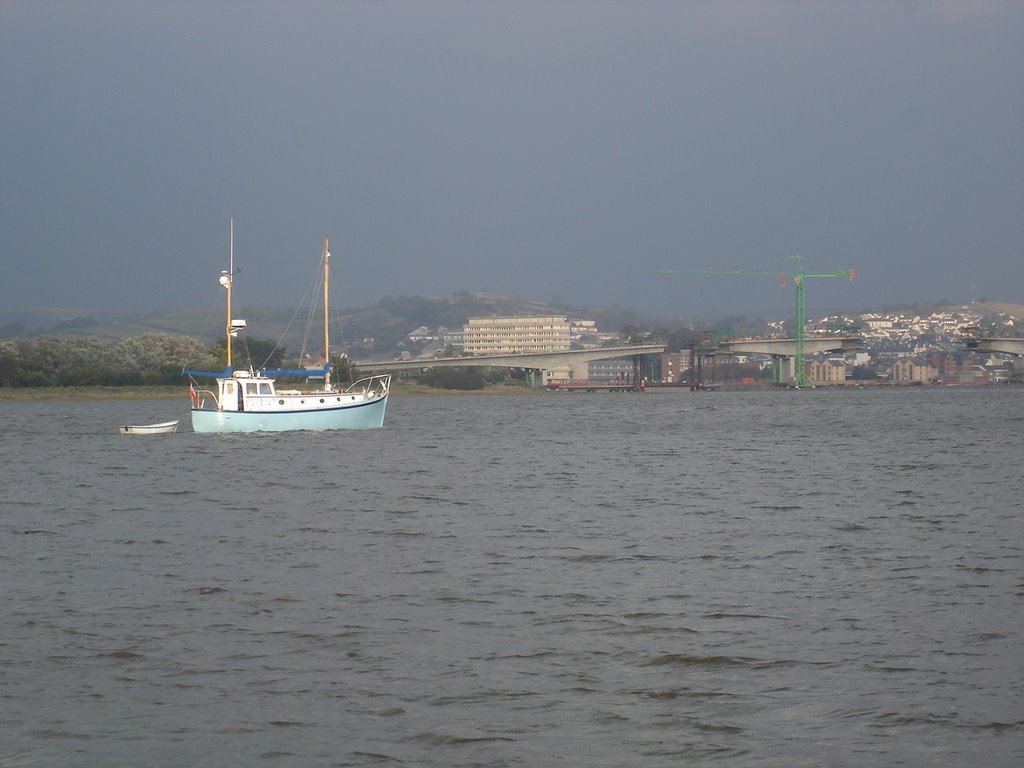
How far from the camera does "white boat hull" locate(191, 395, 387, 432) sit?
215 feet

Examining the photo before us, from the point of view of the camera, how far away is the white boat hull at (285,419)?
65.6 meters

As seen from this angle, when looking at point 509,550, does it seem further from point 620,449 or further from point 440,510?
point 620,449

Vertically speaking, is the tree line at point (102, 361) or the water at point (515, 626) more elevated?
the tree line at point (102, 361)

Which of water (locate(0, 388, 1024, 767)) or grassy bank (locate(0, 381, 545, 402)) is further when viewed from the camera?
grassy bank (locate(0, 381, 545, 402))

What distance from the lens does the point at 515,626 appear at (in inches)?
629

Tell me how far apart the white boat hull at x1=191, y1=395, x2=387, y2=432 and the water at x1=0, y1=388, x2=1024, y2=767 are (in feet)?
95.3

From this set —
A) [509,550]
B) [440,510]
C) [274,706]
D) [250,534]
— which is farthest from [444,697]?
[440,510]

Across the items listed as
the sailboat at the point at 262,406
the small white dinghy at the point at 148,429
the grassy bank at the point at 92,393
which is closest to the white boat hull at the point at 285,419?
the sailboat at the point at 262,406

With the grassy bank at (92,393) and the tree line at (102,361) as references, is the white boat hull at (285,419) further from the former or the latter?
the tree line at (102,361)

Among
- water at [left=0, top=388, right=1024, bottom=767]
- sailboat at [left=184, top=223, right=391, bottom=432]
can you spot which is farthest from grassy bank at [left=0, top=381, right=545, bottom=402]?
water at [left=0, top=388, right=1024, bottom=767]

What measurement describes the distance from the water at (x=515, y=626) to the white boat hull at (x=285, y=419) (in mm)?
29046

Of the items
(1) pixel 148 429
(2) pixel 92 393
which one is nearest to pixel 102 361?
(2) pixel 92 393

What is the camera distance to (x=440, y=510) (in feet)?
100

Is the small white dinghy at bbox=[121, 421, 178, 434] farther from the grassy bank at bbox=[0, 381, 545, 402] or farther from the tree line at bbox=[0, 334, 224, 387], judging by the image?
the tree line at bbox=[0, 334, 224, 387]
